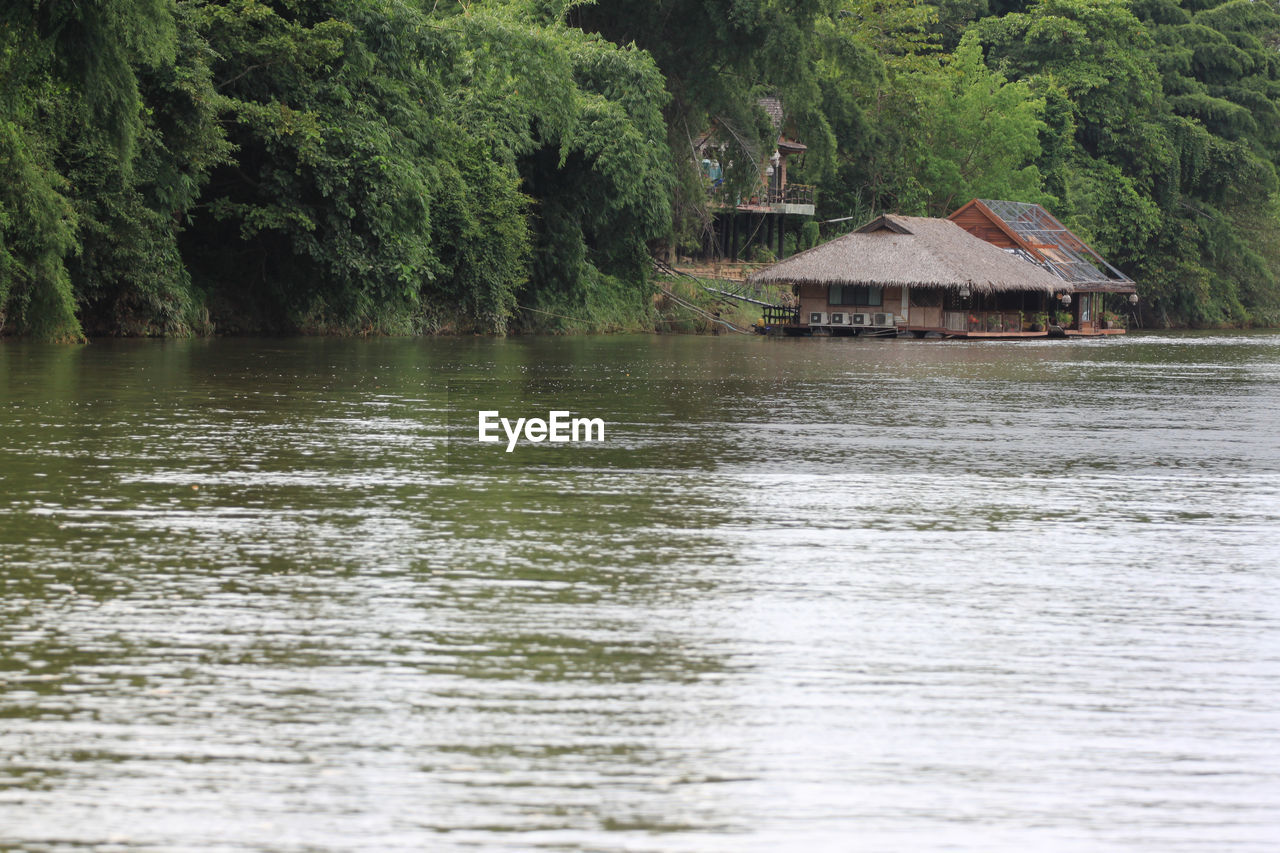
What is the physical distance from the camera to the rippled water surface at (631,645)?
419 cm

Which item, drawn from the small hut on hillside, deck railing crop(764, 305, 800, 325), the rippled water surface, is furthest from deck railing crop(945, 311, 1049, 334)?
the rippled water surface

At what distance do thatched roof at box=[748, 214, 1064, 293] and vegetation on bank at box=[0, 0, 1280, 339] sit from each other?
4508 millimetres

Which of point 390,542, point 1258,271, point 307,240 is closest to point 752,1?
point 307,240

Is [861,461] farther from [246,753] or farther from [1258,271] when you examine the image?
[1258,271]

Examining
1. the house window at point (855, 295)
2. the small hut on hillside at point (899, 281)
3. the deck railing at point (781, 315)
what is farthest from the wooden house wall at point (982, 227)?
the deck railing at point (781, 315)

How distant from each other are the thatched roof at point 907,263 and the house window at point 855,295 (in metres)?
1.29

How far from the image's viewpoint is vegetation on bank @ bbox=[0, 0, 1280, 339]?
2991cm

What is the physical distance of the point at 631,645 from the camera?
5.89m

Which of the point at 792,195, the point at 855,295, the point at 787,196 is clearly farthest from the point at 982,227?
the point at 792,195

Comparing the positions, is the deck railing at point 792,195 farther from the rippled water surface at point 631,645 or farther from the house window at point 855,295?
the rippled water surface at point 631,645

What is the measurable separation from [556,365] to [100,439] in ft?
46.4

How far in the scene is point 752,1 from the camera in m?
51.3

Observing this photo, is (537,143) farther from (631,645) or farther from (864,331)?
(631,645)

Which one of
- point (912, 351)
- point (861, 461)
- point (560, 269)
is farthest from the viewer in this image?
point (560, 269)
